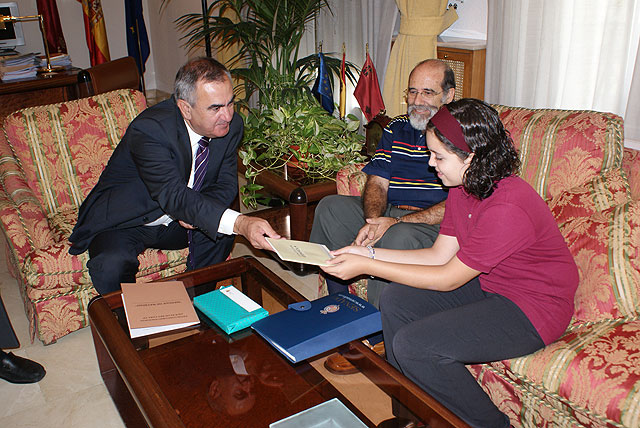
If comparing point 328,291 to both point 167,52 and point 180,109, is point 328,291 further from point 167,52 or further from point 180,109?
point 167,52

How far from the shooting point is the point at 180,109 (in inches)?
86.0

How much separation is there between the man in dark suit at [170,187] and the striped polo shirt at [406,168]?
2.19 ft

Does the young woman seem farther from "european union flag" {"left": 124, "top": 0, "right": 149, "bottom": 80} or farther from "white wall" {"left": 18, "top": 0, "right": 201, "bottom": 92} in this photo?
"european union flag" {"left": 124, "top": 0, "right": 149, "bottom": 80}

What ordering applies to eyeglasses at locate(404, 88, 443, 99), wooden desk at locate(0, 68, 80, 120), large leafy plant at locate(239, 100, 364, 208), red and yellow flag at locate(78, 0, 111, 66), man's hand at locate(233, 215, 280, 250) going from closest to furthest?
man's hand at locate(233, 215, 280, 250)
eyeglasses at locate(404, 88, 443, 99)
large leafy plant at locate(239, 100, 364, 208)
wooden desk at locate(0, 68, 80, 120)
red and yellow flag at locate(78, 0, 111, 66)

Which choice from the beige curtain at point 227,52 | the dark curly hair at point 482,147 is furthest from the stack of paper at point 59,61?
the dark curly hair at point 482,147

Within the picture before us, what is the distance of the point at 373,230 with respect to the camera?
2.22 meters

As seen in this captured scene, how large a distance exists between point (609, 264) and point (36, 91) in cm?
388

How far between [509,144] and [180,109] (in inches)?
50.4

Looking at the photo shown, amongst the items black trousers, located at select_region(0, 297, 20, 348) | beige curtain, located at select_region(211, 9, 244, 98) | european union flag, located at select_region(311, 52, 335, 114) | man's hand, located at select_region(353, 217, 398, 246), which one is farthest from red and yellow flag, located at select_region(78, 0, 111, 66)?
man's hand, located at select_region(353, 217, 398, 246)

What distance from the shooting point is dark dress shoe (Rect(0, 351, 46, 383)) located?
6.74ft

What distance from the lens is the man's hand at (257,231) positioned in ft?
6.34

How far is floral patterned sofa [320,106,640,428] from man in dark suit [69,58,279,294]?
37.8 inches

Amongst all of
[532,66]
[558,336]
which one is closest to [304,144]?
[532,66]

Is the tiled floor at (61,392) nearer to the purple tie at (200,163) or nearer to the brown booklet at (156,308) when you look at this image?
the brown booklet at (156,308)
